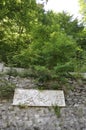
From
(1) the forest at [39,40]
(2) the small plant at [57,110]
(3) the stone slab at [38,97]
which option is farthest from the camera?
(1) the forest at [39,40]

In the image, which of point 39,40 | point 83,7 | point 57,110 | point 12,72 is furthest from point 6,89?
point 83,7

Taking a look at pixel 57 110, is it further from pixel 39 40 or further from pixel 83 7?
pixel 83 7

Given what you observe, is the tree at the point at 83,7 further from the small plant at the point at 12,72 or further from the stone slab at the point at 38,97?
the stone slab at the point at 38,97

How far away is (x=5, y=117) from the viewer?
3.39 meters

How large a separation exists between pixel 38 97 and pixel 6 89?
64 cm

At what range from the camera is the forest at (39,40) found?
165 inches

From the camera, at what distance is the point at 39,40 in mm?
4547

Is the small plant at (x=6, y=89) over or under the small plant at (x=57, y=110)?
over

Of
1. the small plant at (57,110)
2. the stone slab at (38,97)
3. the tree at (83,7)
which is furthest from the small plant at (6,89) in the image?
the tree at (83,7)

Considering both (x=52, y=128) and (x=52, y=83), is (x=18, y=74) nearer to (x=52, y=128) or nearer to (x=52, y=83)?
(x=52, y=83)

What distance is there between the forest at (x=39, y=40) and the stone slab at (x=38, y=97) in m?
0.41

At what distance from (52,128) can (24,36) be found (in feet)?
12.6

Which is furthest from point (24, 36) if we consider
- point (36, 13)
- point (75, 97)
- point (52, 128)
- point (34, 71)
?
point (52, 128)

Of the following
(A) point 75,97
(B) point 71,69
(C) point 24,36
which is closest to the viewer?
(A) point 75,97
